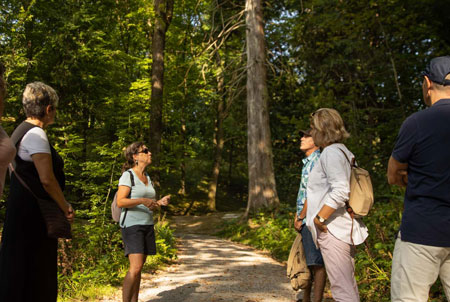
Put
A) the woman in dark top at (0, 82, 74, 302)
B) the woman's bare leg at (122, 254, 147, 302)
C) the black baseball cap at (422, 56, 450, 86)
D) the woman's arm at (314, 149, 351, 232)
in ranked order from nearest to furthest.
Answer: the black baseball cap at (422, 56, 450, 86) < the woman in dark top at (0, 82, 74, 302) < the woman's arm at (314, 149, 351, 232) < the woman's bare leg at (122, 254, 147, 302)

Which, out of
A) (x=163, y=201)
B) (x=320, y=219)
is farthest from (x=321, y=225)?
(x=163, y=201)

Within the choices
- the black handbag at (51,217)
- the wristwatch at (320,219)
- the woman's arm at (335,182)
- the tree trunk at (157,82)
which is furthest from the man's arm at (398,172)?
the tree trunk at (157,82)

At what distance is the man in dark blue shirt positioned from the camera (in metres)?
2.57

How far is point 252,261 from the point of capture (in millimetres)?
8742

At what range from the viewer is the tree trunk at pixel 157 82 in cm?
1097

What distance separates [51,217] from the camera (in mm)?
3133

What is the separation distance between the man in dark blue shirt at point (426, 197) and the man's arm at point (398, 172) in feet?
0.04

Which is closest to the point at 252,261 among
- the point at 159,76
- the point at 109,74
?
the point at 159,76

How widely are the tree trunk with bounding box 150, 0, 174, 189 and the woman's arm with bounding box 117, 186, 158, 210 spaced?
19.5 ft

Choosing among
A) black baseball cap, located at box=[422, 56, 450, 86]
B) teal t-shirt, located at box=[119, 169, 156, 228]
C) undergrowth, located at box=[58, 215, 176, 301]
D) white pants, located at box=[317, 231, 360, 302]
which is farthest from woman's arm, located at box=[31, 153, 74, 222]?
black baseball cap, located at box=[422, 56, 450, 86]

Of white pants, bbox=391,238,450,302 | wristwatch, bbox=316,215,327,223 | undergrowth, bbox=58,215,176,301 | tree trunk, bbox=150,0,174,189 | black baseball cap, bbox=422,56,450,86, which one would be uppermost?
tree trunk, bbox=150,0,174,189

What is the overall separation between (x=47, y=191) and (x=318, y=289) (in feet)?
9.83

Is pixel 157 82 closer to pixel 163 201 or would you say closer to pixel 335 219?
pixel 163 201

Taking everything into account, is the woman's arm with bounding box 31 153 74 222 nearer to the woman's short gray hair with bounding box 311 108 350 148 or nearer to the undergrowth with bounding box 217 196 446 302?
the woman's short gray hair with bounding box 311 108 350 148
